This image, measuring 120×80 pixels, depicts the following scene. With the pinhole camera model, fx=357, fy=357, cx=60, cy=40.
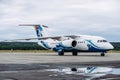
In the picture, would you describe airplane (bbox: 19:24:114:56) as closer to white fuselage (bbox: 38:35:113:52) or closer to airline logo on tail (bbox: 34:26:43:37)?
white fuselage (bbox: 38:35:113:52)

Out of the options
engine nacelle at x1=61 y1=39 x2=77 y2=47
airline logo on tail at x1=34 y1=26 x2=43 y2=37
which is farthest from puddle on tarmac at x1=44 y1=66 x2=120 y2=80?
airline logo on tail at x1=34 y1=26 x2=43 y2=37

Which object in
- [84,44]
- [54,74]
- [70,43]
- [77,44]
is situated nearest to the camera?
[54,74]

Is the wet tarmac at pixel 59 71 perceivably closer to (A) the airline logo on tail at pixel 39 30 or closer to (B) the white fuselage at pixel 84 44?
(B) the white fuselage at pixel 84 44

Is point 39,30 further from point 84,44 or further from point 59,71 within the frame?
point 59,71

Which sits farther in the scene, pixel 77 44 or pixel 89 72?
pixel 77 44

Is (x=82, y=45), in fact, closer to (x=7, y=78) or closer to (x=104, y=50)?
(x=104, y=50)

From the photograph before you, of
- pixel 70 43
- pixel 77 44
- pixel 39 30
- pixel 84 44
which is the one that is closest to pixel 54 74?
pixel 84 44

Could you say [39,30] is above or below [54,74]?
above

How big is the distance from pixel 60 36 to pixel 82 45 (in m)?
4.65

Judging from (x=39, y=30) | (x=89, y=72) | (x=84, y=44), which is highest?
(x=39, y=30)

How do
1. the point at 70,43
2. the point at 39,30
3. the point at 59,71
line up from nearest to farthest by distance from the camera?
the point at 59,71, the point at 70,43, the point at 39,30

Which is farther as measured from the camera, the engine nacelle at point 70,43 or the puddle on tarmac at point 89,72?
the engine nacelle at point 70,43

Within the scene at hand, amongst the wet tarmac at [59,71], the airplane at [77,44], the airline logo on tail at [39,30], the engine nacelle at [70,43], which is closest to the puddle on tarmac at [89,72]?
the wet tarmac at [59,71]

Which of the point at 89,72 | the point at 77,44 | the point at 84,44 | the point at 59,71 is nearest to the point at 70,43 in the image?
the point at 77,44
